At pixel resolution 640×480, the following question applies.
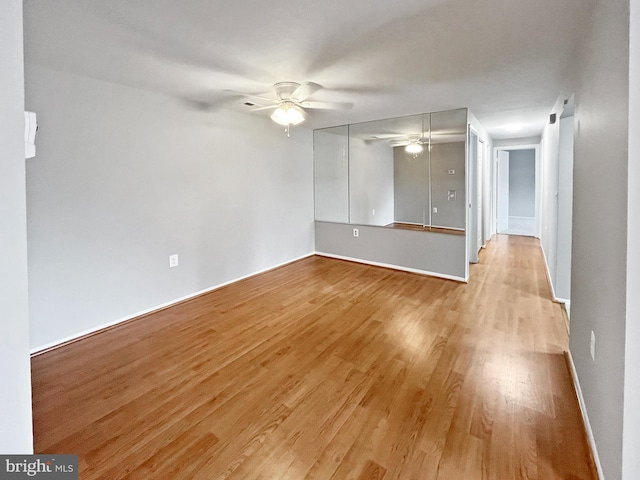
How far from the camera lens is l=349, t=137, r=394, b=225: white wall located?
5.34 m

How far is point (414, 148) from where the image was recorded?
15.8 feet

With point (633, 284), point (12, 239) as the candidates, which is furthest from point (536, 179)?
point (12, 239)

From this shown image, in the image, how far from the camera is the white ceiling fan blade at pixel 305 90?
2.91 m

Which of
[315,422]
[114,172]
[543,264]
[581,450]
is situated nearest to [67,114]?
[114,172]

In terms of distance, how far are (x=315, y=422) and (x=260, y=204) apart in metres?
3.41

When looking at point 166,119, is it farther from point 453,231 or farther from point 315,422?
point 453,231

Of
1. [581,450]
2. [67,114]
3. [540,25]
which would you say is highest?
[540,25]

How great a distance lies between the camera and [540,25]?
202 centimetres

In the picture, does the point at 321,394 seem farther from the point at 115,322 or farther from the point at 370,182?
the point at 370,182

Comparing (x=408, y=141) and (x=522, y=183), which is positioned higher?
(x=522, y=183)

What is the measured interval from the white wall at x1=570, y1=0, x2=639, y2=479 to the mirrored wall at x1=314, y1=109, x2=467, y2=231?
2341 millimetres

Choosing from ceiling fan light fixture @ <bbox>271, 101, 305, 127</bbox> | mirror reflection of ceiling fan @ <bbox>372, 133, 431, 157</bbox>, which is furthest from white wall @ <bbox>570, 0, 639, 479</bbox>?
mirror reflection of ceiling fan @ <bbox>372, 133, 431, 157</bbox>

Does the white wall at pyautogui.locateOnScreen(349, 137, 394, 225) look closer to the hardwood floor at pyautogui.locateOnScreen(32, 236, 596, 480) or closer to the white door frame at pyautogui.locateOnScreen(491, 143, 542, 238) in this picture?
the hardwood floor at pyautogui.locateOnScreen(32, 236, 596, 480)

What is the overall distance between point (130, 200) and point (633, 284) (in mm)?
3684
